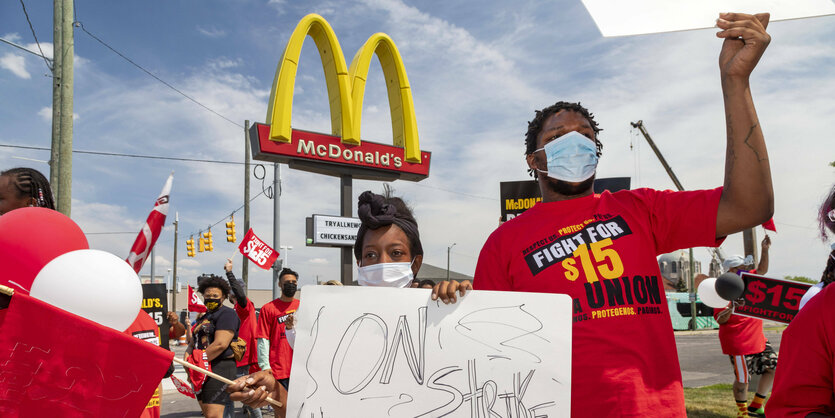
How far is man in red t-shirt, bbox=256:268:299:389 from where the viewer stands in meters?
7.30

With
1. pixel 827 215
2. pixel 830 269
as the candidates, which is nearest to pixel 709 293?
pixel 830 269

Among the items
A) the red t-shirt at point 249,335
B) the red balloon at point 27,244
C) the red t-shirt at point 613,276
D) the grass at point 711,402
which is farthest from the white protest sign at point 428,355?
the grass at point 711,402

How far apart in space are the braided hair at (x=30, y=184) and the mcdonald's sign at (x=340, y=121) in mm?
12094

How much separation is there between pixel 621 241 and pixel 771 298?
265 centimetres

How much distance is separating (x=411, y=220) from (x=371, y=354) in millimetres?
→ 854

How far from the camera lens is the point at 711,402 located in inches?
326

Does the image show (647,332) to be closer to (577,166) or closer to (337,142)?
(577,166)

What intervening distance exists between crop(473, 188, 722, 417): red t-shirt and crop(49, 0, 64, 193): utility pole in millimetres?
8238

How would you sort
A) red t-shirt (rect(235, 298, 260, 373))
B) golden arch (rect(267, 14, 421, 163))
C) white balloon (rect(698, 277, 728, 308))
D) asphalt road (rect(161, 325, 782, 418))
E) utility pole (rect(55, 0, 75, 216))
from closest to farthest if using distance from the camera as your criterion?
white balloon (rect(698, 277, 728, 308)), red t-shirt (rect(235, 298, 260, 373)), utility pole (rect(55, 0, 75, 216)), asphalt road (rect(161, 325, 782, 418)), golden arch (rect(267, 14, 421, 163))

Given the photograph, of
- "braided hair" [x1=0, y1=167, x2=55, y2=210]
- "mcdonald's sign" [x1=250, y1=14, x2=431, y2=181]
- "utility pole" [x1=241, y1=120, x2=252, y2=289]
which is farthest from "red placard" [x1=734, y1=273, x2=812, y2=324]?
"utility pole" [x1=241, y1=120, x2=252, y2=289]

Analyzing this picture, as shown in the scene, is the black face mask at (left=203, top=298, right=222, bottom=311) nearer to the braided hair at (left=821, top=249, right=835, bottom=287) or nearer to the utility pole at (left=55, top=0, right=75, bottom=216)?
the utility pole at (left=55, top=0, right=75, bottom=216)

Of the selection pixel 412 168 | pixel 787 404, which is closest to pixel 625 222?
pixel 787 404

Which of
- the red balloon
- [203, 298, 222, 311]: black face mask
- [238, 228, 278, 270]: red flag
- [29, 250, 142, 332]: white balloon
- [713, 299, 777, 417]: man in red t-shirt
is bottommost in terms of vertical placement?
[713, 299, 777, 417]: man in red t-shirt

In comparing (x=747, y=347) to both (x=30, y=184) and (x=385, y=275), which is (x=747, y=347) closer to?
(x=385, y=275)
